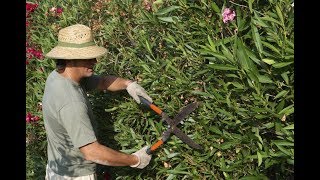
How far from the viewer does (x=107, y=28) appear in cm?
466

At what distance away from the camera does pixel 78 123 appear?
11.7ft

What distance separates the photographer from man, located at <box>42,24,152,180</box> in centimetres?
362

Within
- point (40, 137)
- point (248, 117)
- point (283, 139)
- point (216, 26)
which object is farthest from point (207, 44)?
point (40, 137)

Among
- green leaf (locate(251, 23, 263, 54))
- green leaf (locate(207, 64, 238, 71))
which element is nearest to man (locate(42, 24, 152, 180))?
green leaf (locate(207, 64, 238, 71))

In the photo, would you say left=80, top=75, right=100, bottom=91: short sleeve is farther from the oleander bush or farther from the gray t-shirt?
the oleander bush

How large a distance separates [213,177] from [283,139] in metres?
0.85

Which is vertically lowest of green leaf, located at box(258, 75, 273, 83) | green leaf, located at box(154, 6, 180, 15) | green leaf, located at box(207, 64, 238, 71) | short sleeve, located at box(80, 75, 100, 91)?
short sleeve, located at box(80, 75, 100, 91)

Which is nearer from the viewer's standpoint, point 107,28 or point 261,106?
point 261,106

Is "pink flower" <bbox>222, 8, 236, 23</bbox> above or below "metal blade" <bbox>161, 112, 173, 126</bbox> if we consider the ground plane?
above

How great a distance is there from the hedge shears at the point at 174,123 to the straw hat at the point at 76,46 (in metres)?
A: 0.55
